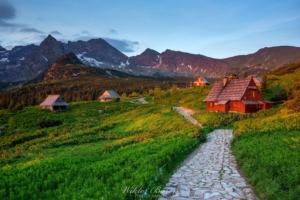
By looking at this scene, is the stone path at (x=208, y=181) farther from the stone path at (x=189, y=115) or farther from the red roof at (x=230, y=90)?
the red roof at (x=230, y=90)

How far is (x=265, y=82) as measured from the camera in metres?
63.4

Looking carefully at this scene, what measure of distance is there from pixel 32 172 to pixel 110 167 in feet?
12.4

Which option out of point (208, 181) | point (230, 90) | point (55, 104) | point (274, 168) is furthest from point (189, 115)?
point (55, 104)

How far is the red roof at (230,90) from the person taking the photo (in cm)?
4522

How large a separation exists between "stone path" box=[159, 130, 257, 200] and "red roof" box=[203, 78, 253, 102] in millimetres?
33340

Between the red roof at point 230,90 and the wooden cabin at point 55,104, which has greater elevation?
the red roof at point 230,90

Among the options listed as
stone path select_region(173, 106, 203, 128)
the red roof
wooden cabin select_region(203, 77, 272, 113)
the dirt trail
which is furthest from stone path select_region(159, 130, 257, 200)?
the red roof

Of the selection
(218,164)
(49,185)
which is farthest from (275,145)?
(49,185)

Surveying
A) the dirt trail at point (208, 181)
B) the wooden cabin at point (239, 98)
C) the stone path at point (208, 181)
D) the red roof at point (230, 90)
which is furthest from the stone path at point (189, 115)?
the stone path at point (208, 181)

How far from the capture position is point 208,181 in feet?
32.2

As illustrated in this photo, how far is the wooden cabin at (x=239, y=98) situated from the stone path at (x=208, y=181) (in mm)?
32315

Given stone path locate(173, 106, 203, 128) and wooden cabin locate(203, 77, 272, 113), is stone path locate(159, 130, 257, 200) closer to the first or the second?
stone path locate(173, 106, 203, 128)

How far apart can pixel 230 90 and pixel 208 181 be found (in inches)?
1609

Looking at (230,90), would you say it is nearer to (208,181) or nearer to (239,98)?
(239,98)
